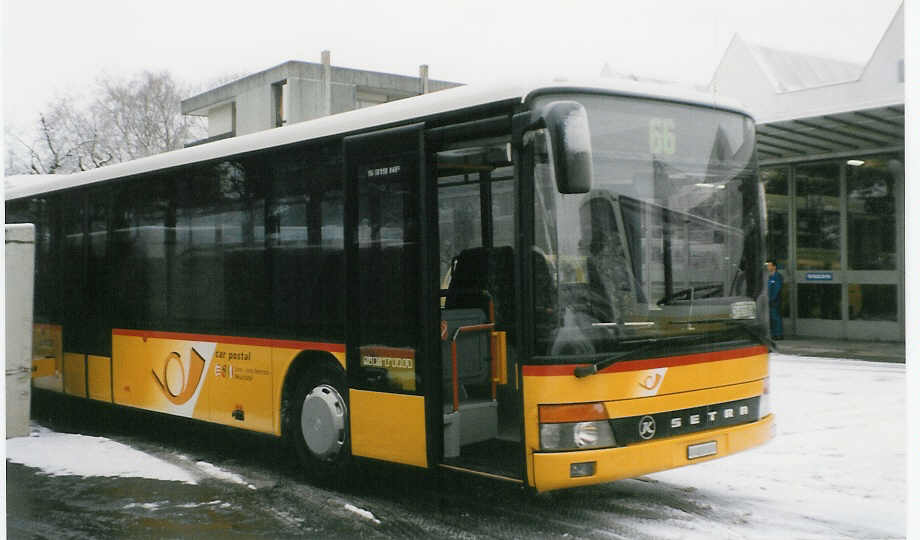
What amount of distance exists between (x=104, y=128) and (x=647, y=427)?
91.3ft

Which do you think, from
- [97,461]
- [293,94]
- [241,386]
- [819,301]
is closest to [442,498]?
[241,386]

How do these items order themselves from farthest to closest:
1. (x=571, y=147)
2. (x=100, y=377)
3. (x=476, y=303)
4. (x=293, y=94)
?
(x=293, y=94), (x=100, y=377), (x=476, y=303), (x=571, y=147)

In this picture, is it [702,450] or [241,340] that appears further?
[241,340]

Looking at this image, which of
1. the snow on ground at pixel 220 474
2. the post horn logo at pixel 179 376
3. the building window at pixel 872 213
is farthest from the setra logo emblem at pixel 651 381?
the building window at pixel 872 213

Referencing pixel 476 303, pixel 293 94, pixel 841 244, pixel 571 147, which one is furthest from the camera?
pixel 293 94

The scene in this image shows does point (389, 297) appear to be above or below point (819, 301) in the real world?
above

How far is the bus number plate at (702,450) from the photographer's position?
20.7 feet

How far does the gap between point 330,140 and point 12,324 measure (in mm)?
4433

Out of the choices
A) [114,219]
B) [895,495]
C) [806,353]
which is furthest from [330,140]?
[806,353]

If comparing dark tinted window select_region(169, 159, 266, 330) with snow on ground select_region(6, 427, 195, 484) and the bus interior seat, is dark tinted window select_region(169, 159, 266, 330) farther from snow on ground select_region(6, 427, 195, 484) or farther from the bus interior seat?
the bus interior seat

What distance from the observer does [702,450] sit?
637 centimetres

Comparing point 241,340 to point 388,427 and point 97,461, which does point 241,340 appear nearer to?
point 97,461

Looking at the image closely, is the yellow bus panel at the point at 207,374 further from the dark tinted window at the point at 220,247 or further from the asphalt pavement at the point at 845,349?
the asphalt pavement at the point at 845,349

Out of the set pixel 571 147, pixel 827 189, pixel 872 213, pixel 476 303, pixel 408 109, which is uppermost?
pixel 827 189
